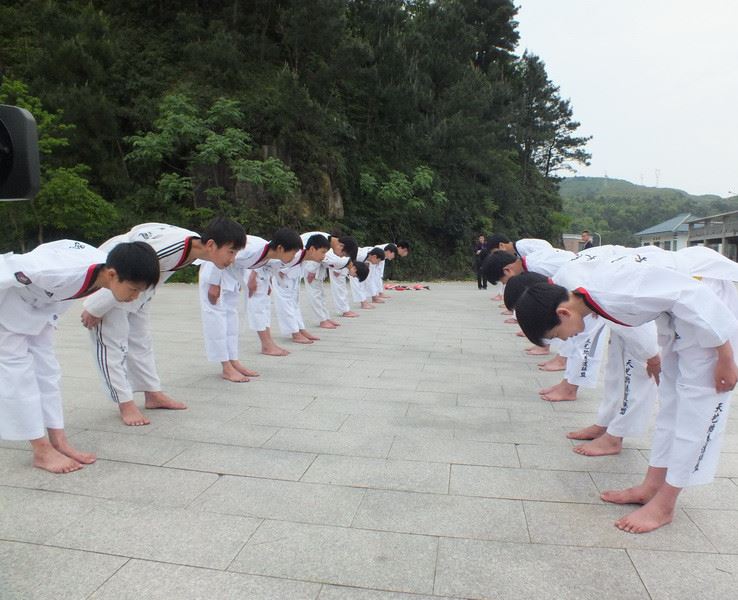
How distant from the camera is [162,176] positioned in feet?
58.0

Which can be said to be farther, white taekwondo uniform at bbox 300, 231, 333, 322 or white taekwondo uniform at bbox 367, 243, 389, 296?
white taekwondo uniform at bbox 367, 243, 389, 296

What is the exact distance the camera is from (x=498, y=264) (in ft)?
16.1

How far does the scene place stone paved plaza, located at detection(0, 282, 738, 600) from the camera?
204cm

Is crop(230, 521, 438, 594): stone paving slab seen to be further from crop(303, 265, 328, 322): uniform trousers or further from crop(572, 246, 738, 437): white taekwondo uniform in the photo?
crop(303, 265, 328, 322): uniform trousers

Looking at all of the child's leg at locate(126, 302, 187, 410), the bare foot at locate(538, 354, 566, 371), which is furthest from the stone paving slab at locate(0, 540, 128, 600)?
the bare foot at locate(538, 354, 566, 371)

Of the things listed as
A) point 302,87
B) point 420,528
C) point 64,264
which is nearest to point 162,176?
point 302,87

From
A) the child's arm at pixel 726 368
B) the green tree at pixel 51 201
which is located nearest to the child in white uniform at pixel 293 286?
the child's arm at pixel 726 368

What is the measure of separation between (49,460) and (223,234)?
1.77 metres

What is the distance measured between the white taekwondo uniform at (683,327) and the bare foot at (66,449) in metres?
2.67

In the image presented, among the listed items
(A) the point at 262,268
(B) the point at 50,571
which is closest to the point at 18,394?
(B) the point at 50,571

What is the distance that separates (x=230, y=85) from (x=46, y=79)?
5329mm

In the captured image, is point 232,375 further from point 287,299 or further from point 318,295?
point 318,295

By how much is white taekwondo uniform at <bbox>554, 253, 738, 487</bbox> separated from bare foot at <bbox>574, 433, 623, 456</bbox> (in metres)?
0.82

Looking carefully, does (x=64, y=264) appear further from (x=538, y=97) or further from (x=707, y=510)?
(x=538, y=97)
